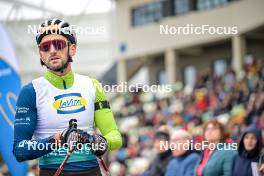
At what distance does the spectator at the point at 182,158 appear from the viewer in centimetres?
794

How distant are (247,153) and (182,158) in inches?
35.1

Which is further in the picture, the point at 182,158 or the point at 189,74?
the point at 189,74

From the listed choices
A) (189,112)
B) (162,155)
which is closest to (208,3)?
(189,112)

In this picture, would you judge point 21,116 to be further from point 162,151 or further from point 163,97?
point 163,97

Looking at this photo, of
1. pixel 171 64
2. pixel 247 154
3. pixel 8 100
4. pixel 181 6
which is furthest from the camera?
pixel 181 6

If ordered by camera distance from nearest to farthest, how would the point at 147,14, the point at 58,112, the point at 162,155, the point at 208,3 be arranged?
the point at 58,112
the point at 162,155
the point at 208,3
the point at 147,14

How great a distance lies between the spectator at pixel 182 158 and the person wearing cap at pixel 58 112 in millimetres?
3685

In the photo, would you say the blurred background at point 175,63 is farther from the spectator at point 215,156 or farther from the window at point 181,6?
the spectator at point 215,156

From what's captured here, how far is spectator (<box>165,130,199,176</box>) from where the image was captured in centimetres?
794

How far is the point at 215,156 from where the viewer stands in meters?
7.50

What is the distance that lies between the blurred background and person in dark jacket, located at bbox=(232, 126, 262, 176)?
4542 millimetres

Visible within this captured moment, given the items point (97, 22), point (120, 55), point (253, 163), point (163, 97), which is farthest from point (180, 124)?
point (97, 22)

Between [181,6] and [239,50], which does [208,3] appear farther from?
[239,50]

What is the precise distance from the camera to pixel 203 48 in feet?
90.9
